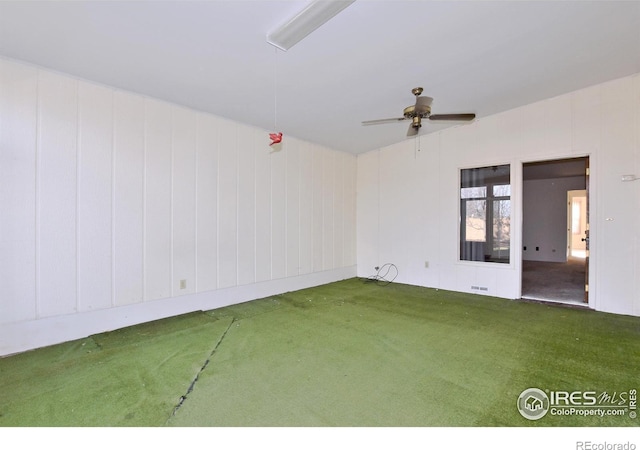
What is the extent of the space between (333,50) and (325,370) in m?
2.98

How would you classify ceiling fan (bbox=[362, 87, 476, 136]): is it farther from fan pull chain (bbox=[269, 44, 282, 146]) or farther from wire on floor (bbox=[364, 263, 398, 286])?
wire on floor (bbox=[364, 263, 398, 286])

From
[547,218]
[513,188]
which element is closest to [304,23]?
[513,188]

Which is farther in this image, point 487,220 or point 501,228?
point 487,220

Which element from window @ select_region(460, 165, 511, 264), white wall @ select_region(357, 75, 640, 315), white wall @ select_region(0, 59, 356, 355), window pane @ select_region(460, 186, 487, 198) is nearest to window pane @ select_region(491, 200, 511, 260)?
window @ select_region(460, 165, 511, 264)

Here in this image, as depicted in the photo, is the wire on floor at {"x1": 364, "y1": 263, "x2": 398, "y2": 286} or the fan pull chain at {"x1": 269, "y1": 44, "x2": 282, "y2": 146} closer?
the fan pull chain at {"x1": 269, "y1": 44, "x2": 282, "y2": 146}

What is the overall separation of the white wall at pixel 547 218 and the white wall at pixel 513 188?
4882 millimetres

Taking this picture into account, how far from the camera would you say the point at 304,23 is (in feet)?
7.64

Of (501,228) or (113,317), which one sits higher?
(501,228)

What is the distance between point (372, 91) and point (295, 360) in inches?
129

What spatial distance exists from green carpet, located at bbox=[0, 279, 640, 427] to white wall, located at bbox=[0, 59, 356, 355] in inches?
14.5

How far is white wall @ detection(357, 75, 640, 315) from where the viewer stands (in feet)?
12.7

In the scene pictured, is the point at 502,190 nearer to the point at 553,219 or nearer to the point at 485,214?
the point at 485,214

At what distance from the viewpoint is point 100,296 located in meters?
3.29

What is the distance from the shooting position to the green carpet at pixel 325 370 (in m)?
1.85
